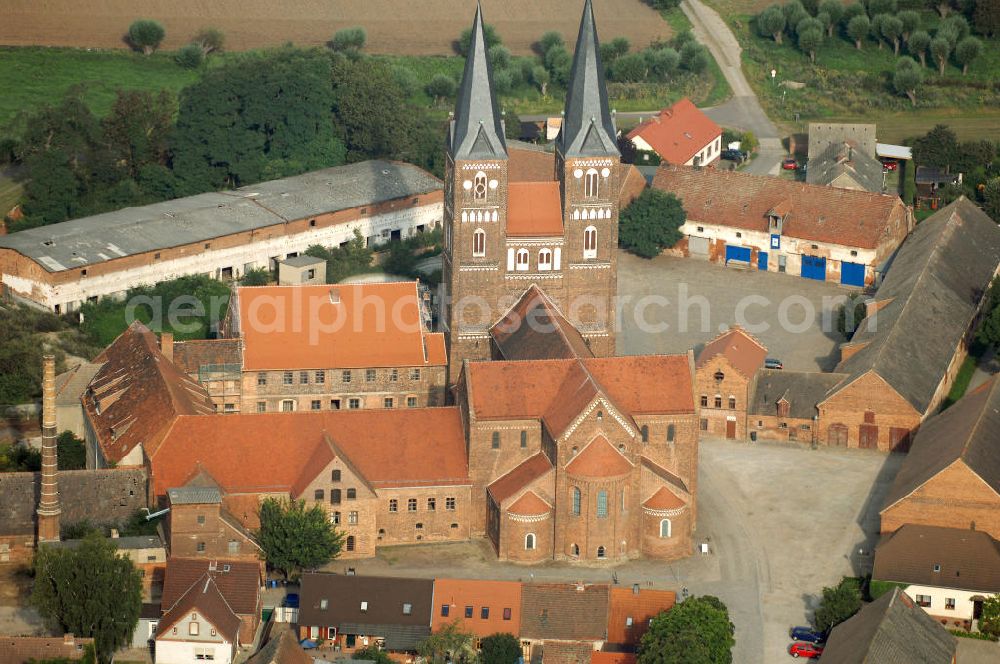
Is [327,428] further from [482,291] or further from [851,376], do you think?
[851,376]

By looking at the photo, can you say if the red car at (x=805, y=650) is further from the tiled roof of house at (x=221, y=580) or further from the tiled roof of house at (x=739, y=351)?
the tiled roof of house at (x=739, y=351)

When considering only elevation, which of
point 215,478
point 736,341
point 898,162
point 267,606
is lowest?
point 267,606

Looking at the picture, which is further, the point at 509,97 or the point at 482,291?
the point at 509,97

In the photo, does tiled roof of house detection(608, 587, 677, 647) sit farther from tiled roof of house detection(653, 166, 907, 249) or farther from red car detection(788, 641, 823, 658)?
tiled roof of house detection(653, 166, 907, 249)

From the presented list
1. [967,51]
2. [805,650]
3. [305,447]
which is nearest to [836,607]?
[805,650]

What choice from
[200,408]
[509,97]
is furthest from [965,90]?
[200,408]


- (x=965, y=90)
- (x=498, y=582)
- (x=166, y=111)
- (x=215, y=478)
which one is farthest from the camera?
(x=965, y=90)

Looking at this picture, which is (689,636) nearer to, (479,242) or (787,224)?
(479,242)

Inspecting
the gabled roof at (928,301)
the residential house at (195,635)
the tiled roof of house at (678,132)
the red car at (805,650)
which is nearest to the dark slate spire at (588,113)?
the gabled roof at (928,301)
